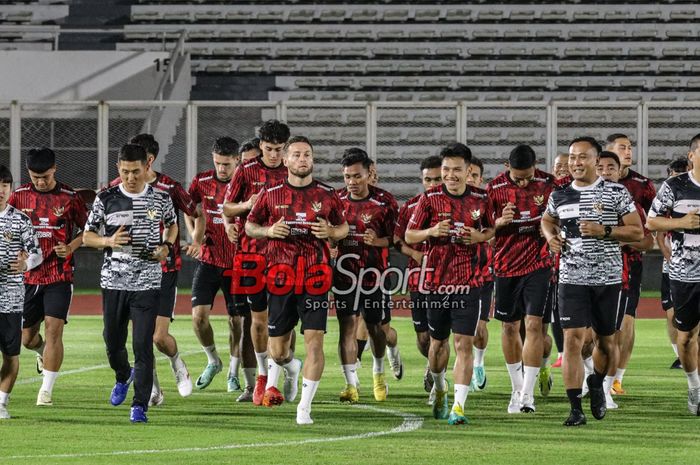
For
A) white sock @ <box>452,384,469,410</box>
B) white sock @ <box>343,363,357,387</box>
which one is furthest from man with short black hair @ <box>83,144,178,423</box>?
white sock @ <box>452,384,469,410</box>

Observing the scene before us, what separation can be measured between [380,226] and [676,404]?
2.99 metres

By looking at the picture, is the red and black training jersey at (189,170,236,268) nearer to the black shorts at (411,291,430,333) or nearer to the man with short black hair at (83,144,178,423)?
the black shorts at (411,291,430,333)

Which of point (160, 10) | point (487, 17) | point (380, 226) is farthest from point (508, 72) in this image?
point (380, 226)

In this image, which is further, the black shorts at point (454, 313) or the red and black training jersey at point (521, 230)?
the red and black training jersey at point (521, 230)

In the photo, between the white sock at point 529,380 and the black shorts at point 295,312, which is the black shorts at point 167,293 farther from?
the white sock at point 529,380

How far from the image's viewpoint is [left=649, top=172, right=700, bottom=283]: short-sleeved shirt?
33.4 feet

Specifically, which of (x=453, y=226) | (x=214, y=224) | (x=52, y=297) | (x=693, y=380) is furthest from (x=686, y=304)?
(x=52, y=297)

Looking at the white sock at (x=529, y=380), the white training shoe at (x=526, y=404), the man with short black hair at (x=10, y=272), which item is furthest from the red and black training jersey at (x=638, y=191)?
the man with short black hair at (x=10, y=272)

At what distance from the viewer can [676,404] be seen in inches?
446

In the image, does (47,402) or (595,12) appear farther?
(595,12)

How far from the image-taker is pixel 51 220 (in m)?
11.1

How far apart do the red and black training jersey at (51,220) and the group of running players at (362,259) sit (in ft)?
0.04

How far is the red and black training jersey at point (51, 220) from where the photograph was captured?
36.1 ft

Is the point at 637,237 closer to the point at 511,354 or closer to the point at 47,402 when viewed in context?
the point at 511,354
